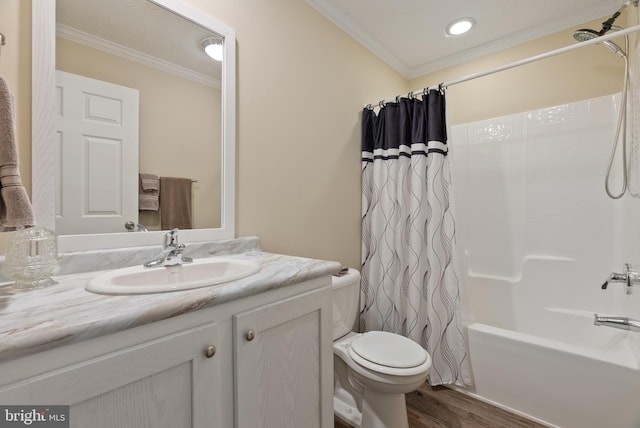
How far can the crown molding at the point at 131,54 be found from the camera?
3.10 feet

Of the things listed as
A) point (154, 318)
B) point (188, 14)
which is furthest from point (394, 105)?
point (154, 318)

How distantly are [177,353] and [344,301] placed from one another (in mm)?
1051

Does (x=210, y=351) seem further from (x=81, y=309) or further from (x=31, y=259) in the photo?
(x=31, y=259)

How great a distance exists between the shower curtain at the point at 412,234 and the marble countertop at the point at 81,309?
3.87 feet

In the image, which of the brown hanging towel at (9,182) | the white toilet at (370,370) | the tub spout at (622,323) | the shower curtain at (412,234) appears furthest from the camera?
the shower curtain at (412,234)

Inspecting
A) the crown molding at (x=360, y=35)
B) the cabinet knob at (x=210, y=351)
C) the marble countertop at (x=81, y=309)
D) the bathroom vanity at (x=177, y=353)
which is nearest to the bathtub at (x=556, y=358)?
the bathroom vanity at (x=177, y=353)

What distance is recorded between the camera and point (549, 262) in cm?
202

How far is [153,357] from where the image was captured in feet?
1.96

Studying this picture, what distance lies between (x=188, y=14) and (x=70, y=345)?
1286 mm

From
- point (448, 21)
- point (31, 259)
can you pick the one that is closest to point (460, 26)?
point (448, 21)

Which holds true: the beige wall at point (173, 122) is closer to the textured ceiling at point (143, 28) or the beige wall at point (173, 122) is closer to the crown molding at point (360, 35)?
the textured ceiling at point (143, 28)

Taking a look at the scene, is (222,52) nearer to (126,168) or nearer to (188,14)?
(188,14)

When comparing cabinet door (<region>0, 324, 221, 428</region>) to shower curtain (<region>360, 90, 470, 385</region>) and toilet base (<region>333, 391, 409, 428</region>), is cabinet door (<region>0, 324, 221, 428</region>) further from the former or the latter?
shower curtain (<region>360, 90, 470, 385</region>)

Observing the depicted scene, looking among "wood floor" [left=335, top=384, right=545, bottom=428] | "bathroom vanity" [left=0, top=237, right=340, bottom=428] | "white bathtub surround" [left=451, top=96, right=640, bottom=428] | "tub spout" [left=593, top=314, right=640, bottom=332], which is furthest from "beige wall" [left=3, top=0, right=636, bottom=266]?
"tub spout" [left=593, top=314, right=640, bottom=332]
